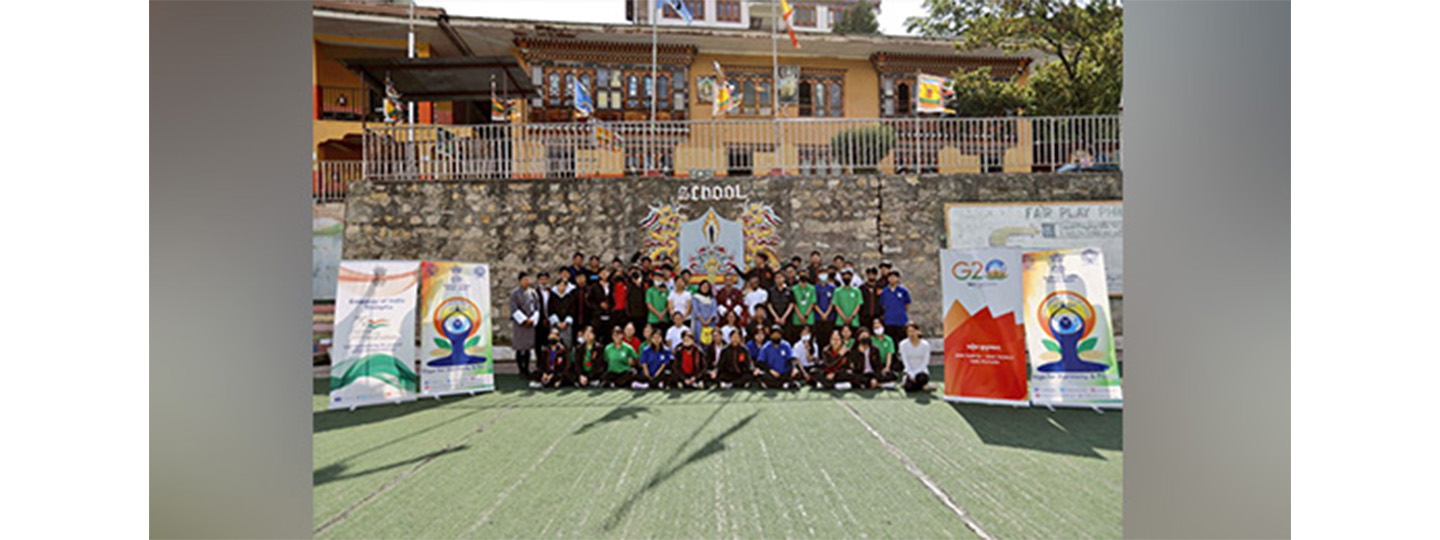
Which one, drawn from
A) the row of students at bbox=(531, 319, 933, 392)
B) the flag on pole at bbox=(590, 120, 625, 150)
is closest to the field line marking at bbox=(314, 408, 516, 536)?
the row of students at bbox=(531, 319, 933, 392)

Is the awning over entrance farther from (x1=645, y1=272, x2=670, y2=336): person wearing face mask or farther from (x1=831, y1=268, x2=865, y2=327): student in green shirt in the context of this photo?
(x1=831, y1=268, x2=865, y2=327): student in green shirt

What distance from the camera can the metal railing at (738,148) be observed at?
10086 mm

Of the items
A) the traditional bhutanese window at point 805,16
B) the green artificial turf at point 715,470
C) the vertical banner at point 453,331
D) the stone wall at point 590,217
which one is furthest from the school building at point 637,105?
the traditional bhutanese window at point 805,16

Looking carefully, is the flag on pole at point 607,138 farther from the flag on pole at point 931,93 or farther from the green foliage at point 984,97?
the green foliage at point 984,97

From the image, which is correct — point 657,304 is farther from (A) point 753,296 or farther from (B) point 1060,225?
(B) point 1060,225

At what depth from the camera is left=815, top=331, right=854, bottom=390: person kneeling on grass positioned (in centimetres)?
668

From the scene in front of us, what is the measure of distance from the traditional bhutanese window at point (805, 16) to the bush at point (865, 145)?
22.9m

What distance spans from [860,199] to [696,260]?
2.52 meters

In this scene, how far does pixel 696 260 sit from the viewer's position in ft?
31.6

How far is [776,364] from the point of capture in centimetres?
685

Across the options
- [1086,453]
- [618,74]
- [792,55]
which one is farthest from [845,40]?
[1086,453]

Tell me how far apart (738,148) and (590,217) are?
9.01 ft
